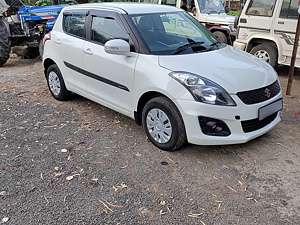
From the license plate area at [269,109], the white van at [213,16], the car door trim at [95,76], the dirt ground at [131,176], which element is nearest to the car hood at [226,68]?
the license plate area at [269,109]

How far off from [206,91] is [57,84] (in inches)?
127

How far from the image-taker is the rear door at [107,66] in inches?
165

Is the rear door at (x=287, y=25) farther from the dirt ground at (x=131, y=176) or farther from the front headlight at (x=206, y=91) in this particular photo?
the front headlight at (x=206, y=91)

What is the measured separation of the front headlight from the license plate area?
1.42 ft

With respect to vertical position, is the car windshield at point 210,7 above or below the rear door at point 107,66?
above

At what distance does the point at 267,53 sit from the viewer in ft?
25.5

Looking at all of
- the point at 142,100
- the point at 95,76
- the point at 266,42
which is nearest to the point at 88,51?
the point at 95,76

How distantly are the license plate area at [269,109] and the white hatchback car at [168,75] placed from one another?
0.04 feet

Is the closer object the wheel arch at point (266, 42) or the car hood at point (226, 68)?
the car hood at point (226, 68)

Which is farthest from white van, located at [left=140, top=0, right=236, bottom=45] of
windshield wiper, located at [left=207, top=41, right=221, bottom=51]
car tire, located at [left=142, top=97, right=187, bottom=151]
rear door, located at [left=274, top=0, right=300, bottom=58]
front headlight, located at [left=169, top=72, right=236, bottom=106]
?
front headlight, located at [left=169, top=72, right=236, bottom=106]

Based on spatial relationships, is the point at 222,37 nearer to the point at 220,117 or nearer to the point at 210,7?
the point at 210,7

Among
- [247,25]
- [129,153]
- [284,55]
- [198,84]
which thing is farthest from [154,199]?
[247,25]

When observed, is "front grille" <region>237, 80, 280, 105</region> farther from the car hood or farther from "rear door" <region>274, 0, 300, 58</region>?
"rear door" <region>274, 0, 300, 58</region>

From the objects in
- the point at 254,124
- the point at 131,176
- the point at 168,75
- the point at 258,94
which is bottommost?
the point at 131,176
